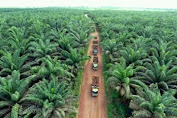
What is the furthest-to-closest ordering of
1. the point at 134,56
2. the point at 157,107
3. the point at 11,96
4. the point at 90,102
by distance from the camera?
the point at 134,56 → the point at 90,102 → the point at 11,96 → the point at 157,107

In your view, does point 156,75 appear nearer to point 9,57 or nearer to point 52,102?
point 52,102

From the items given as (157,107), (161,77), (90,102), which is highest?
(161,77)

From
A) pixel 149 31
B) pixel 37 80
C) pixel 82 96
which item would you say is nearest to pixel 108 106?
pixel 82 96

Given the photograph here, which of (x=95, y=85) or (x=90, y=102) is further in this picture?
(x=95, y=85)

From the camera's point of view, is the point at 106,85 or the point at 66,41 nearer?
the point at 106,85

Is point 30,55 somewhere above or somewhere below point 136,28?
below

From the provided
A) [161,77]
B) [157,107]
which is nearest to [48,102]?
[157,107]

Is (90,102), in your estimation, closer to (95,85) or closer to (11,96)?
(95,85)

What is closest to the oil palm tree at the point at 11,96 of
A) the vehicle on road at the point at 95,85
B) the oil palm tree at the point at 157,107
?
the vehicle on road at the point at 95,85
